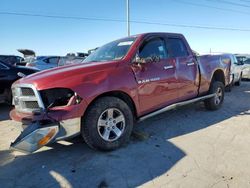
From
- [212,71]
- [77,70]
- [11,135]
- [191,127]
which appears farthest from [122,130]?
[212,71]

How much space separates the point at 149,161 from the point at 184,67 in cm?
239

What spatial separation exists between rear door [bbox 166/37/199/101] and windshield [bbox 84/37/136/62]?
95cm

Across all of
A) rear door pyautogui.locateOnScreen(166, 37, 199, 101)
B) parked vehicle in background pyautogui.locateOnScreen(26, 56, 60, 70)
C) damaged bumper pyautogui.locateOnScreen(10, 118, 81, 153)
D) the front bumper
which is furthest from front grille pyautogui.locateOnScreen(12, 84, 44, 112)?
parked vehicle in background pyautogui.locateOnScreen(26, 56, 60, 70)

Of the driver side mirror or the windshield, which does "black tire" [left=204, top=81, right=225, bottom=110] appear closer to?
the driver side mirror

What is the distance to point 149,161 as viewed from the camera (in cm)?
350

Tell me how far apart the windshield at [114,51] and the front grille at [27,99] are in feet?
4.95

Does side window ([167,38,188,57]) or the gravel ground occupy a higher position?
side window ([167,38,188,57])

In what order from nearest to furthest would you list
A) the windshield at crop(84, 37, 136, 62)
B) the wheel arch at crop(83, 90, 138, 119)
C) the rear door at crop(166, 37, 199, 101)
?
the wheel arch at crop(83, 90, 138, 119) < the windshield at crop(84, 37, 136, 62) < the rear door at crop(166, 37, 199, 101)

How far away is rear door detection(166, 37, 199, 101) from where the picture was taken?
5012mm

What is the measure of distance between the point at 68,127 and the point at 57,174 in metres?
0.63

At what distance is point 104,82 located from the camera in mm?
3664

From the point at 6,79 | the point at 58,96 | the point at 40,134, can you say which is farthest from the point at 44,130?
the point at 6,79

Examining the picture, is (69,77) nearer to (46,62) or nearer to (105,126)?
(105,126)

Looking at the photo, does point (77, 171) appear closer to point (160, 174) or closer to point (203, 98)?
point (160, 174)
